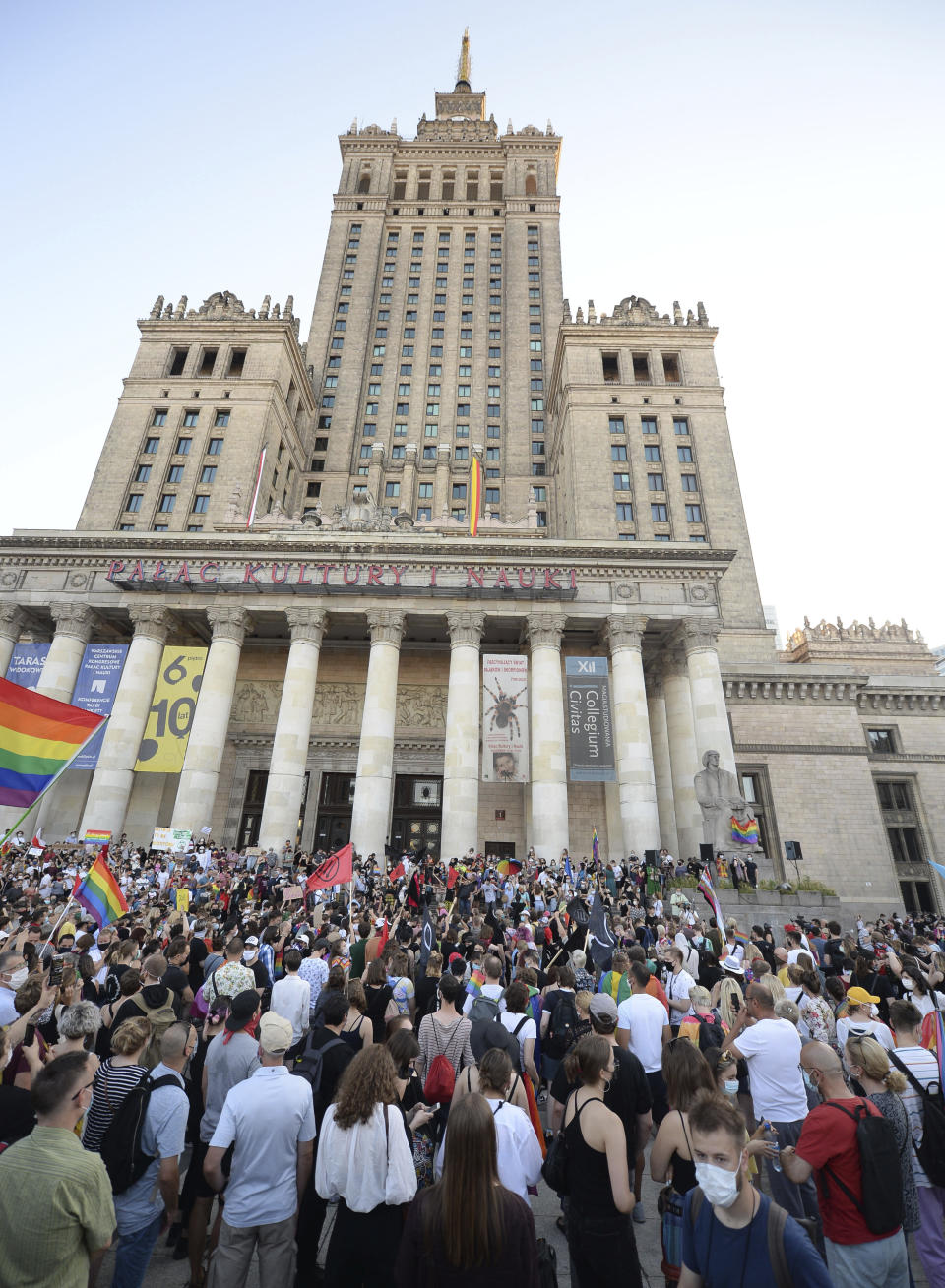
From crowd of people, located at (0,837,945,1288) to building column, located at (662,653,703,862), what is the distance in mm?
23367

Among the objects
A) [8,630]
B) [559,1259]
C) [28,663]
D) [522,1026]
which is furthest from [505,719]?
[8,630]

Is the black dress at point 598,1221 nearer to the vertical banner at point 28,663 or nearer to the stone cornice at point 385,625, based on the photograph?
the stone cornice at point 385,625

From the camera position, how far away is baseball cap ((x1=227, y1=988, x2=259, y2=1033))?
5633 mm

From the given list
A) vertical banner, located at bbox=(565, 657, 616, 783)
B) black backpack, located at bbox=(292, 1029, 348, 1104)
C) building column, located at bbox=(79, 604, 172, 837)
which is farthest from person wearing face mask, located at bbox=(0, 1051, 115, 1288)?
building column, located at bbox=(79, 604, 172, 837)

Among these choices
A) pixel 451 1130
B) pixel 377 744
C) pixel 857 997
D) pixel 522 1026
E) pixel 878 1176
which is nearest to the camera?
pixel 451 1130

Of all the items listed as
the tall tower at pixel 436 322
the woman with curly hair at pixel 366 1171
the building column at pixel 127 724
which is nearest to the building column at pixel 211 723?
the building column at pixel 127 724

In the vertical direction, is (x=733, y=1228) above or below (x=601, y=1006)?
below

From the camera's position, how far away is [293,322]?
5466 cm

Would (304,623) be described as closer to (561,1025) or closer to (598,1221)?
(561,1025)

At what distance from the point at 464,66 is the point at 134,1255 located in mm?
134520

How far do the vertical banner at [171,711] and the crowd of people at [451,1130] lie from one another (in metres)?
24.0

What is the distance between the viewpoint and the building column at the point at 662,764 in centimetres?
3344

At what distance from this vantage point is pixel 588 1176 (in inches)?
165

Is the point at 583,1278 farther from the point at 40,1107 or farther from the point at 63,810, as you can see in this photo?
the point at 63,810
